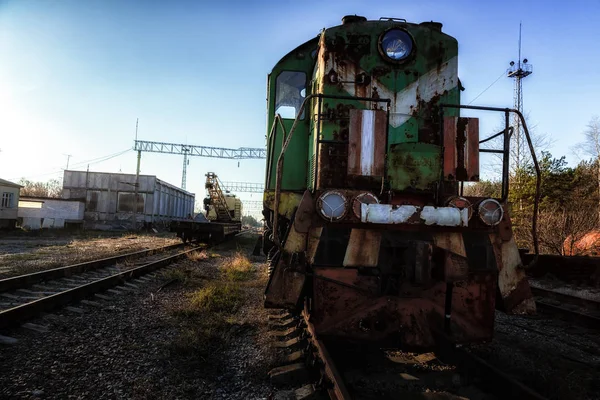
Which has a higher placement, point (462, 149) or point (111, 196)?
point (111, 196)

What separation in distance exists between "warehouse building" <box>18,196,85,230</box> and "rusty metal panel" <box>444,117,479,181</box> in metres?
28.3

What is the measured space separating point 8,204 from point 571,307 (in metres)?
28.5

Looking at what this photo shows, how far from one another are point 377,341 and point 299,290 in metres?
0.78

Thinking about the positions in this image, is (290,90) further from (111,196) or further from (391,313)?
(111,196)

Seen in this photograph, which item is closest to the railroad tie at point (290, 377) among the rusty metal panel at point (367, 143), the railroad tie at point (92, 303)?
→ the rusty metal panel at point (367, 143)

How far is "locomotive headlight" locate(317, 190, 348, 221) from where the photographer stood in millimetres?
3221

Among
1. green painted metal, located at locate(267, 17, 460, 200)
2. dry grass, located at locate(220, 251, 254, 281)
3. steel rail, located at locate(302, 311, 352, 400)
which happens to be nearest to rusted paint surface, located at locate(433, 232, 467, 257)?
green painted metal, located at locate(267, 17, 460, 200)

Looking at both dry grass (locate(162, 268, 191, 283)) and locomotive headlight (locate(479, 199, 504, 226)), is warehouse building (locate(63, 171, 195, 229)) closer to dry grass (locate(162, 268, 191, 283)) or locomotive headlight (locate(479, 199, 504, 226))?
dry grass (locate(162, 268, 191, 283))

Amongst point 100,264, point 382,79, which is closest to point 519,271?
point 382,79

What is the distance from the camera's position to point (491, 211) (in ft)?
11.1

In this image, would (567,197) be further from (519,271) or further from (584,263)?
(519,271)

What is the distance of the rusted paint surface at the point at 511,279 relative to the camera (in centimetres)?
342

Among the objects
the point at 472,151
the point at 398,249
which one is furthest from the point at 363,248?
the point at 472,151

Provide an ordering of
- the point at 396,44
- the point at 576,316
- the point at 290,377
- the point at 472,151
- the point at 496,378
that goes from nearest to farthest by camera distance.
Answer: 1. the point at 496,378
2. the point at 290,377
3. the point at 472,151
4. the point at 396,44
5. the point at 576,316
